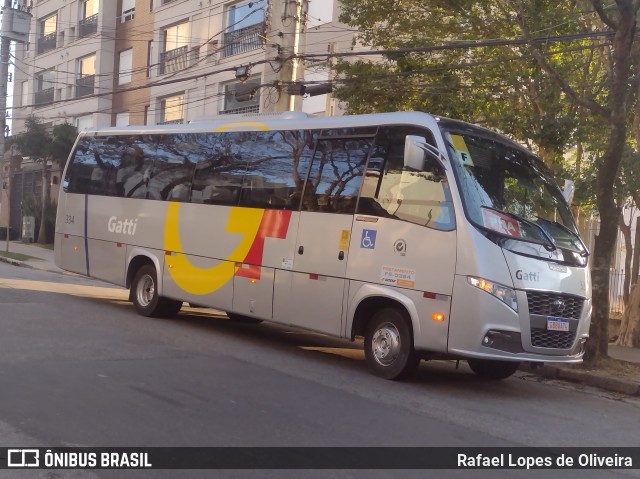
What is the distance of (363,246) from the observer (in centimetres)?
982

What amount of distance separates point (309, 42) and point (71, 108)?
54.0 ft

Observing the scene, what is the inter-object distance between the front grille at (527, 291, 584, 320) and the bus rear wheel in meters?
6.96

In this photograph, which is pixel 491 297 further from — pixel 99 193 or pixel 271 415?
pixel 99 193

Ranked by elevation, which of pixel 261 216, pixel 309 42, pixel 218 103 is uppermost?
pixel 309 42

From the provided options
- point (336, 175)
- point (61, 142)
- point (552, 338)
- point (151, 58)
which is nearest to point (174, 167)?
point (336, 175)

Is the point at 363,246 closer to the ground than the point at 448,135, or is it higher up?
closer to the ground

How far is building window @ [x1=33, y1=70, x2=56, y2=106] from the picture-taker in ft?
130

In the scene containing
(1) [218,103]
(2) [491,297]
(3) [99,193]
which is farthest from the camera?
(1) [218,103]

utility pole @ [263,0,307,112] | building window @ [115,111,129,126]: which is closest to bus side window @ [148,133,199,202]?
utility pole @ [263,0,307,112]

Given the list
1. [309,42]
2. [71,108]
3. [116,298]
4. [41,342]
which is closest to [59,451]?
[41,342]

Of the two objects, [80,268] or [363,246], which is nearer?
[363,246]

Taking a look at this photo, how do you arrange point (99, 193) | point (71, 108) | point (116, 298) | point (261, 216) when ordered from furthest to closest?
point (71, 108)
point (116, 298)
point (99, 193)
point (261, 216)

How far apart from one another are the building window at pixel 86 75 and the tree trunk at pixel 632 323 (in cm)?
2758

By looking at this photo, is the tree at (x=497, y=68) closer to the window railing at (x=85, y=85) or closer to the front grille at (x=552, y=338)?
the front grille at (x=552, y=338)
